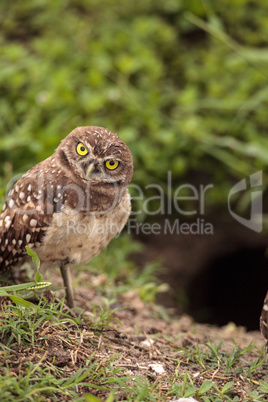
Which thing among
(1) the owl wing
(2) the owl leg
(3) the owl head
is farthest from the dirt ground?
(3) the owl head

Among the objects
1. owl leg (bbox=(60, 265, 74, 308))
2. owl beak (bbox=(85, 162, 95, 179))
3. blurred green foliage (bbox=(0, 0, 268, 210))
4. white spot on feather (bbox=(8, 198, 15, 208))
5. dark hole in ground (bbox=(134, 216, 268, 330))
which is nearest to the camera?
owl beak (bbox=(85, 162, 95, 179))

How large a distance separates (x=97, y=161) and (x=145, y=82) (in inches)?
131

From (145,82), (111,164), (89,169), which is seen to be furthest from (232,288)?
(89,169)

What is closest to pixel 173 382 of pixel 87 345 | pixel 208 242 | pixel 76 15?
pixel 87 345

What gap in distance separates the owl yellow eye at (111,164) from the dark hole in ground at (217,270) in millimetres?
Answer: 2609

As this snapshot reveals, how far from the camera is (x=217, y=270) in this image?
267 inches

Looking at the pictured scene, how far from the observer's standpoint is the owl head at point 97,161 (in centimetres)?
311

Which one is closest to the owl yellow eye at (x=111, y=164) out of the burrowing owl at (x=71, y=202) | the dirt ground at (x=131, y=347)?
the burrowing owl at (x=71, y=202)

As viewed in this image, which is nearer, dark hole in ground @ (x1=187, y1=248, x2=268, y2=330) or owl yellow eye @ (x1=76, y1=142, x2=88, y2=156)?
owl yellow eye @ (x1=76, y1=142, x2=88, y2=156)

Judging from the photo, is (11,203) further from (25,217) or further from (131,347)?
(131,347)

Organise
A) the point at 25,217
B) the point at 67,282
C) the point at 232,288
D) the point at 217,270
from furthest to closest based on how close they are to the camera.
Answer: the point at 232,288
the point at 217,270
the point at 67,282
the point at 25,217

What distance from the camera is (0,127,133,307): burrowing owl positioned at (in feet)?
10.3

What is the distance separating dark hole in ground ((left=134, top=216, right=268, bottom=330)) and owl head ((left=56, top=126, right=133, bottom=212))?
8.28 ft

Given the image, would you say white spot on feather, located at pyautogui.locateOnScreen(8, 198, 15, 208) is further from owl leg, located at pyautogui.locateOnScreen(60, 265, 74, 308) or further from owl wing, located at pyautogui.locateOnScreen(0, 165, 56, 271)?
owl leg, located at pyautogui.locateOnScreen(60, 265, 74, 308)
